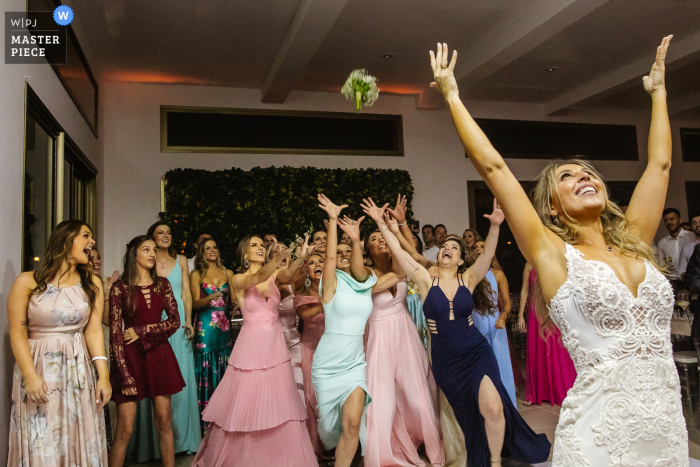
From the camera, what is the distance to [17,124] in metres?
2.99

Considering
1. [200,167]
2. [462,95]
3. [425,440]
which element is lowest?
[425,440]

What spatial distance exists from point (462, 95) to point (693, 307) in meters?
4.35

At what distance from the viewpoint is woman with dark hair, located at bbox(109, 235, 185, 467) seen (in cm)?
308

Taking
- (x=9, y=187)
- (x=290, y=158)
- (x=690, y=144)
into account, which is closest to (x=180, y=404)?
(x=9, y=187)

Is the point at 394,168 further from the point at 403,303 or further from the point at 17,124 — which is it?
the point at 17,124

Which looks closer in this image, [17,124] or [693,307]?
[17,124]

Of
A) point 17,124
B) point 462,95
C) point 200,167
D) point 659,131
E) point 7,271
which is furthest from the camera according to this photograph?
point 462,95

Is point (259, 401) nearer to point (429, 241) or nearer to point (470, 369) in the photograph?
point (470, 369)

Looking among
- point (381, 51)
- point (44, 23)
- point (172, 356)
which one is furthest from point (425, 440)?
point (381, 51)

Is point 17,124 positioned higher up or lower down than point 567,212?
higher up

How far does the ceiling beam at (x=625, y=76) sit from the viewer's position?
611cm

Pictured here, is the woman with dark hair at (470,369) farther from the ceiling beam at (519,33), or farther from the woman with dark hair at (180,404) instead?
the ceiling beam at (519,33)

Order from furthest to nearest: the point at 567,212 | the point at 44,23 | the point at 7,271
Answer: the point at 44,23
the point at 7,271
the point at 567,212

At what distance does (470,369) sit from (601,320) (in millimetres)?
1983
